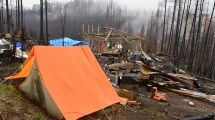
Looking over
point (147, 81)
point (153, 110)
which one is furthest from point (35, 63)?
point (147, 81)

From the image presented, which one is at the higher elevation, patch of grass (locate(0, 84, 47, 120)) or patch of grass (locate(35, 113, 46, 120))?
patch of grass (locate(0, 84, 47, 120))

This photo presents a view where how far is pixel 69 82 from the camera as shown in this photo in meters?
8.07

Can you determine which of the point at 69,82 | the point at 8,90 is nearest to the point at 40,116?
the point at 69,82

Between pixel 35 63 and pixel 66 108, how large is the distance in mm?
2102

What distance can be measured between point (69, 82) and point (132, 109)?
10.1ft

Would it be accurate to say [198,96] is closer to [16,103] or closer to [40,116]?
[40,116]

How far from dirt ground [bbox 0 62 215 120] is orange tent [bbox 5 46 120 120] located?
331 millimetres

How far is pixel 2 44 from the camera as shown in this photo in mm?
16797

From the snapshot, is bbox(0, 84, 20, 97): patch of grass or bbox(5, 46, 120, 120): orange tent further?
bbox(0, 84, 20, 97): patch of grass

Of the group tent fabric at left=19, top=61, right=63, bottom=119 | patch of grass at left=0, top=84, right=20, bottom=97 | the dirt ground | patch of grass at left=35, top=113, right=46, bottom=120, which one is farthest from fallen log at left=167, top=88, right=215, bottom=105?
patch of grass at left=0, top=84, right=20, bottom=97

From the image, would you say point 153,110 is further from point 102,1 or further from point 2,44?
point 102,1

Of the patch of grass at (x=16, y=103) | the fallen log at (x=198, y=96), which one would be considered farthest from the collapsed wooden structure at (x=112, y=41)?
the patch of grass at (x=16, y=103)

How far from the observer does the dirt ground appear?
697 centimetres

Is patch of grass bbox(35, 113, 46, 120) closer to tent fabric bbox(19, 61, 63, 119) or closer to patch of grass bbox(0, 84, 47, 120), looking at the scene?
patch of grass bbox(0, 84, 47, 120)
